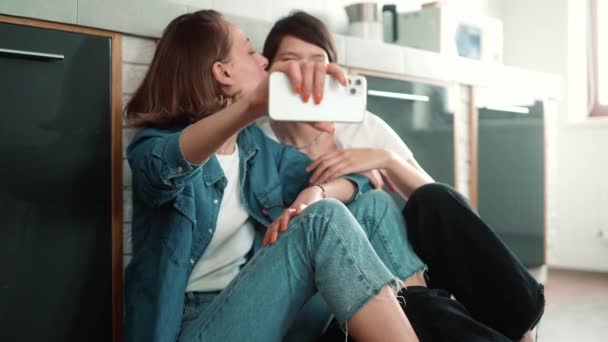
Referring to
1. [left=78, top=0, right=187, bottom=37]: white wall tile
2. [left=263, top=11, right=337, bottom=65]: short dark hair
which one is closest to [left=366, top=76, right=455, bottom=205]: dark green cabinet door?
[left=263, top=11, right=337, bottom=65]: short dark hair

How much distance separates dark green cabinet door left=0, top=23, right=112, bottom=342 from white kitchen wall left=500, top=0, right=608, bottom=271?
242 centimetres

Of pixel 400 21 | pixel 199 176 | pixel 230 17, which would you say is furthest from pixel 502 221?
pixel 199 176

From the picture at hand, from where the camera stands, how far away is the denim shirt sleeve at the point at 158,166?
3.16 feet

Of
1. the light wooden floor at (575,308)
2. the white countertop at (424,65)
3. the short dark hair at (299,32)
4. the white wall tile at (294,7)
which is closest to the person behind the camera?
the short dark hair at (299,32)

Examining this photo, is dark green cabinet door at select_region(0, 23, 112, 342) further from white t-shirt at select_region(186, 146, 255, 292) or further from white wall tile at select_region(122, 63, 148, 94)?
white t-shirt at select_region(186, 146, 255, 292)

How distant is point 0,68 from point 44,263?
0.40m

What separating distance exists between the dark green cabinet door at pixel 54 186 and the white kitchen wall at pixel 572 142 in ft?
7.95

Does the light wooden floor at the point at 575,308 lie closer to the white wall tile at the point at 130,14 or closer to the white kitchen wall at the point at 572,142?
the white kitchen wall at the point at 572,142

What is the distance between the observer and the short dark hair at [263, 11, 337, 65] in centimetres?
160

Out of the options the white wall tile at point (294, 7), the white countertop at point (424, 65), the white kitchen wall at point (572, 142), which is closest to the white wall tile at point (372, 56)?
the white countertop at point (424, 65)

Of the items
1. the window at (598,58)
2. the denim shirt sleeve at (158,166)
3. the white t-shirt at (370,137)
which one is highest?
the window at (598,58)

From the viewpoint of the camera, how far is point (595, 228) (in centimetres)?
320

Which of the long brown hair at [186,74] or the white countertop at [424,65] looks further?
the white countertop at [424,65]

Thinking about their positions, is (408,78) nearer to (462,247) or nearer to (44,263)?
(462,247)
